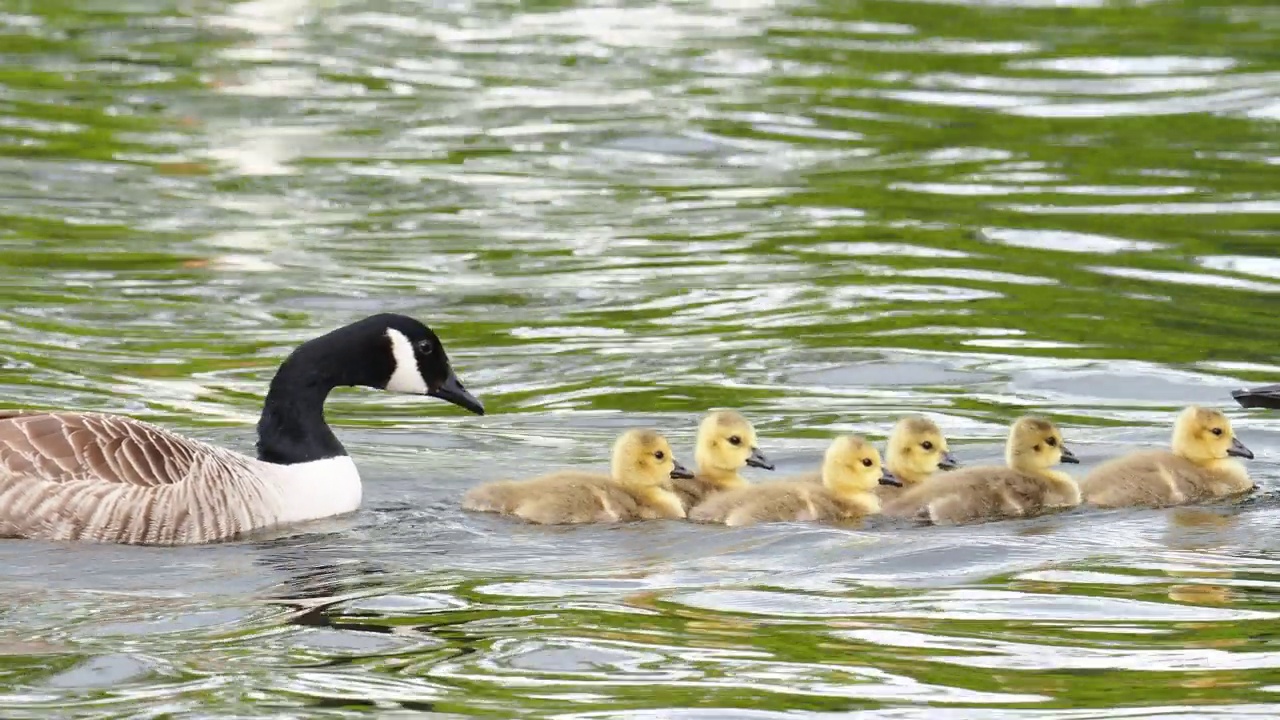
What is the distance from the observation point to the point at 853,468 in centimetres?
1205

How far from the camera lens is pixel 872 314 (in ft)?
57.2

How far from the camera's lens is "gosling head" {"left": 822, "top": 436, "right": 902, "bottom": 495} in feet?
39.5

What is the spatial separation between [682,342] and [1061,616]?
22.5 ft

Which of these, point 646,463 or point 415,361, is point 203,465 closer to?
point 415,361

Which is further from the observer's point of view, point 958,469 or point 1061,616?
point 958,469

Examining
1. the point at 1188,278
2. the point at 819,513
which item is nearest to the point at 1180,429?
the point at 819,513

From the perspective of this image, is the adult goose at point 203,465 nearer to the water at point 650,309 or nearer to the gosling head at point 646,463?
the water at point 650,309

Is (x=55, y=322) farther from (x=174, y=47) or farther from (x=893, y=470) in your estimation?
(x=174, y=47)

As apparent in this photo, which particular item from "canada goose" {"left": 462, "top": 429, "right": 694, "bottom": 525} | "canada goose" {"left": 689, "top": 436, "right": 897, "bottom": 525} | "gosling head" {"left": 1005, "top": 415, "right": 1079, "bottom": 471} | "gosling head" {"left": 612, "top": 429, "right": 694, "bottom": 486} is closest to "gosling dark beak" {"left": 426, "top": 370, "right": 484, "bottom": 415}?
"canada goose" {"left": 462, "top": 429, "right": 694, "bottom": 525}

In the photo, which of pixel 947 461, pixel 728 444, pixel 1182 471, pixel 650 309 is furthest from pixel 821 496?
pixel 650 309

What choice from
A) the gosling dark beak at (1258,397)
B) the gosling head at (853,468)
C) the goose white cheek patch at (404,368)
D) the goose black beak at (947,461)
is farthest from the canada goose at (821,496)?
the gosling dark beak at (1258,397)

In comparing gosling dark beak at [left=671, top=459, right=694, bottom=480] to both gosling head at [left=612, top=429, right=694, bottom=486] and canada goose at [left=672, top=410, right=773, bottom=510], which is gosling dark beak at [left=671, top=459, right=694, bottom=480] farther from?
canada goose at [left=672, top=410, right=773, bottom=510]

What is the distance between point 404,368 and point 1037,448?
311cm

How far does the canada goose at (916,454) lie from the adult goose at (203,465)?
228 centimetres
